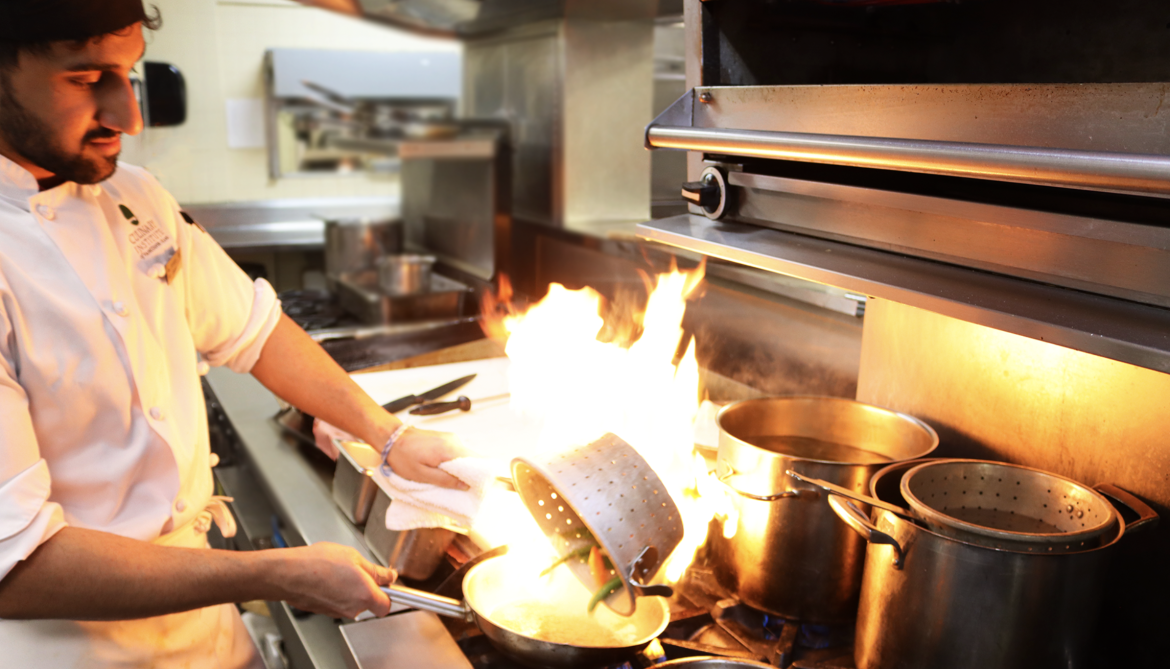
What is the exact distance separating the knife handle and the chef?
0.26 m

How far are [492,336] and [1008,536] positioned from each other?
1.72 meters

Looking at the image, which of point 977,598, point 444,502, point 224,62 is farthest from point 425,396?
point 224,62

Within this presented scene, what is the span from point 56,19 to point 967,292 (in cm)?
104

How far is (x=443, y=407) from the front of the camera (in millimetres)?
1730

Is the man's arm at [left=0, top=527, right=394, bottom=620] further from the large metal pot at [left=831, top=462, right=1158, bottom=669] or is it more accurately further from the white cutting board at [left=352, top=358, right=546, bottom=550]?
the large metal pot at [left=831, top=462, right=1158, bottom=669]

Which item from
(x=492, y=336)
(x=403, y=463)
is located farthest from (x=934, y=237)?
(x=492, y=336)

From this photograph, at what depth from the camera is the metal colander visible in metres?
0.91

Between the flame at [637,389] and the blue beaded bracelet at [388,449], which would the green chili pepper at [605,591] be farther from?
the blue beaded bracelet at [388,449]

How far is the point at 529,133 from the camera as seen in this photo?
2910 millimetres

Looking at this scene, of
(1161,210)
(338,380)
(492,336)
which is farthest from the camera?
(492,336)

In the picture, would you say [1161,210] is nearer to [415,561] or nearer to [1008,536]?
[1008,536]

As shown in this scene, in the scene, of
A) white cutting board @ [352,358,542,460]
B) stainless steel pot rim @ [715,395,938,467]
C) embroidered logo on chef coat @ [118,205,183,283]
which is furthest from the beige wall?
stainless steel pot rim @ [715,395,938,467]

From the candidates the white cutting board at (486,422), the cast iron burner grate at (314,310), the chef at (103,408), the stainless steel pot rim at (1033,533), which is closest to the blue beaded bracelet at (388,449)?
the chef at (103,408)

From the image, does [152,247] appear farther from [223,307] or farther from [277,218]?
[277,218]
